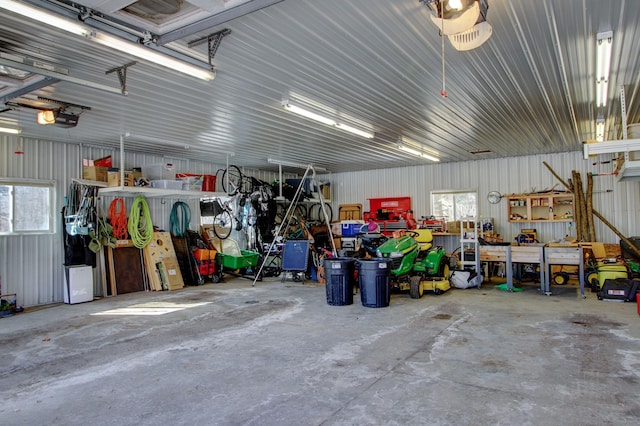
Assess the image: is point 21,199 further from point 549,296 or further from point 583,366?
point 549,296

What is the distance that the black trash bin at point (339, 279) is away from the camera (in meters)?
6.74

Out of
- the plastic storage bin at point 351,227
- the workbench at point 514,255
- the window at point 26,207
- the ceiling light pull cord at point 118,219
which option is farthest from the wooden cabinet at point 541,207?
the window at point 26,207

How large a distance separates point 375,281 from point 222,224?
19.4ft

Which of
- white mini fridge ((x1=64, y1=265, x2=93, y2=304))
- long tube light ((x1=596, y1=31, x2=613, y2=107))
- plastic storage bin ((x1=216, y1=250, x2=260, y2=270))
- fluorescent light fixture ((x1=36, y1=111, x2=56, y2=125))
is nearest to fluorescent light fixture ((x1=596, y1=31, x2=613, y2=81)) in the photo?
long tube light ((x1=596, y1=31, x2=613, y2=107))

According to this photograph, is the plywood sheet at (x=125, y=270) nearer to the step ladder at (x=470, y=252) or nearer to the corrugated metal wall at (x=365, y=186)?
the corrugated metal wall at (x=365, y=186)

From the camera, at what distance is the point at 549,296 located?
7410 mm

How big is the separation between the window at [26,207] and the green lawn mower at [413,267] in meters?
6.16

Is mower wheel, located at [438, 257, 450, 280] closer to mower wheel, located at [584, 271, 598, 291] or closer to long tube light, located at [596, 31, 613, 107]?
mower wheel, located at [584, 271, 598, 291]

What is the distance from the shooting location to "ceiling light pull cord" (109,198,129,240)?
856 cm

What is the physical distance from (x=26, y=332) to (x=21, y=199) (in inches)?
121

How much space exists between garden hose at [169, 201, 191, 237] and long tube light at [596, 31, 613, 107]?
8593 millimetres

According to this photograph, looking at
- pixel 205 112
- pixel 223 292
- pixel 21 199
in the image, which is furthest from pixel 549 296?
pixel 21 199

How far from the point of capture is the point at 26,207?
24.7 ft

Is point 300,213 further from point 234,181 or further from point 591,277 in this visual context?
point 591,277
